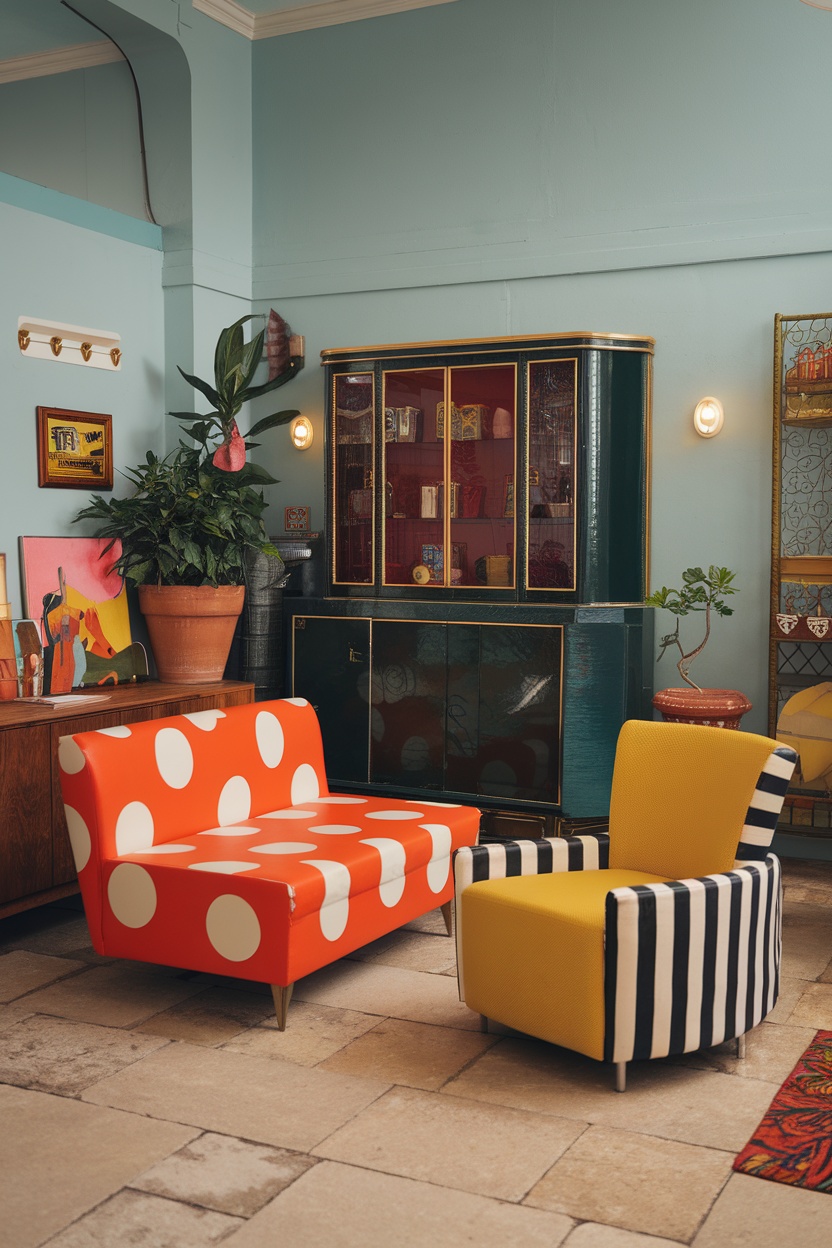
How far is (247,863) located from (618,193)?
147 inches

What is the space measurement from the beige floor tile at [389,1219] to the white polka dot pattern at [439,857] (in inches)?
62.5

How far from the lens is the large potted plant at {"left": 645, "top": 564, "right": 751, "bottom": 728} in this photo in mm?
5113

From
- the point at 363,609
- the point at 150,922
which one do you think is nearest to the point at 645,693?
the point at 363,609

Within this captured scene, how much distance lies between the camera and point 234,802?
4.21 meters

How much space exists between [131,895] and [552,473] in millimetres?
2824

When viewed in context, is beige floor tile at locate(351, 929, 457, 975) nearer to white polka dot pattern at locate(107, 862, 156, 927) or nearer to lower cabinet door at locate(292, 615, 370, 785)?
white polka dot pattern at locate(107, 862, 156, 927)

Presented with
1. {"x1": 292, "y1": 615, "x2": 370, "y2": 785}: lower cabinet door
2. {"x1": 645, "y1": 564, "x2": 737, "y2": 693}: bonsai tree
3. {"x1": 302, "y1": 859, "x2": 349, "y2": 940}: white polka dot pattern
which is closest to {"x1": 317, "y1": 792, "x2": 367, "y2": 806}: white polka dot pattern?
{"x1": 302, "y1": 859, "x2": 349, "y2": 940}: white polka dot pattern

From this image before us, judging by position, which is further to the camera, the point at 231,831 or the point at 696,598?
the point at 696,598

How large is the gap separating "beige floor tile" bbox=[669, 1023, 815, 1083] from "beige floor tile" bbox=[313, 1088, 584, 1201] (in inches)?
21.6

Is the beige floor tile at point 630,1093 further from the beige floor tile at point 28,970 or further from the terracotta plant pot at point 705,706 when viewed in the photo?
the terracotta plant pot at point 705,706

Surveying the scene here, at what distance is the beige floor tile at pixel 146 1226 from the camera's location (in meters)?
2.38

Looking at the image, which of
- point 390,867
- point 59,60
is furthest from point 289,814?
point 59,60

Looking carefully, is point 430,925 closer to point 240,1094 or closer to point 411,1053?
point 411,1053

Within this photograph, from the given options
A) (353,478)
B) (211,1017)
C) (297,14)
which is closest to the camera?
(211,1017)
